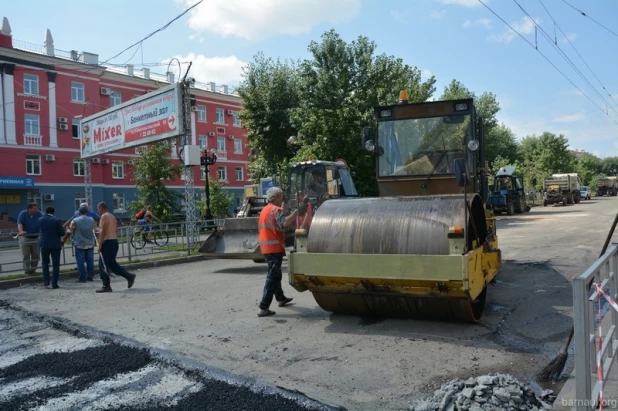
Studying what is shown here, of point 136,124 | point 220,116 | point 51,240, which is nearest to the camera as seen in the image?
point 51,240

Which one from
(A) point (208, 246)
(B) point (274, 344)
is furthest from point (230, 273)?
(B) point (274, 344)

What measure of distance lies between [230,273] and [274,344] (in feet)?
20.9

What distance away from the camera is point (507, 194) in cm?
3359

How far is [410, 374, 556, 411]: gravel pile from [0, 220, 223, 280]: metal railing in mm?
11333

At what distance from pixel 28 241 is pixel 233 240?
15.8ft

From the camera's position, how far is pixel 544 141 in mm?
66000

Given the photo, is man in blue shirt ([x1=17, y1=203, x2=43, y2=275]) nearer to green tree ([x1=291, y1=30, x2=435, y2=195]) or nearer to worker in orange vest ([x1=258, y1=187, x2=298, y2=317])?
worker in orange vest ([x1=258, y1=187, x2=298, y2=317])

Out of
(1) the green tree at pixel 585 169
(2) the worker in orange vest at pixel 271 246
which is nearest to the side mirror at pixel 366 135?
(2) the worker in orange vest at pixel 271 246

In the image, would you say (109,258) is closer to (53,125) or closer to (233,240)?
(233,240)

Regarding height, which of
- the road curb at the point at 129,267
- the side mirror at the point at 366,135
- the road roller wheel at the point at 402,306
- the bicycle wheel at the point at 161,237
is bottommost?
the road curb at the point at 129,267

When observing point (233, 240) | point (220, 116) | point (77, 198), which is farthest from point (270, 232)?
point (220, 116)

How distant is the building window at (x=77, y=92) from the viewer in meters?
39.3

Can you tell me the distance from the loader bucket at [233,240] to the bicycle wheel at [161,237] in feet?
12.6

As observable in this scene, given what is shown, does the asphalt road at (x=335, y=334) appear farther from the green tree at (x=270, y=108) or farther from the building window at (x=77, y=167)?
the building window at (x=77, y=167)
